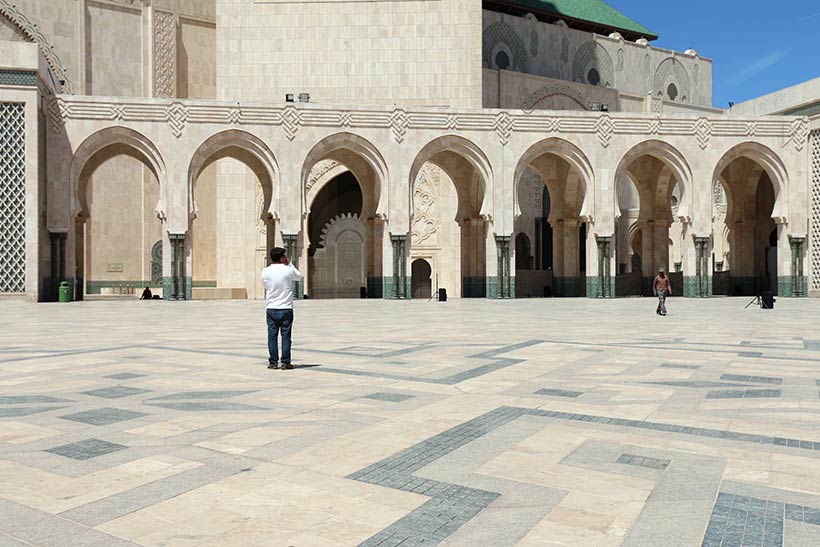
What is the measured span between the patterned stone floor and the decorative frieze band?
14.5 m

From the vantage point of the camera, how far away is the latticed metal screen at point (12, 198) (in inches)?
749

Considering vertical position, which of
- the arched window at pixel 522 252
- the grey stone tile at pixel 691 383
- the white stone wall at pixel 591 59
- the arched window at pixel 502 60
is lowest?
the grey stone tile at pixel 691 383

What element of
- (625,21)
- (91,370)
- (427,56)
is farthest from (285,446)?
(625,21)

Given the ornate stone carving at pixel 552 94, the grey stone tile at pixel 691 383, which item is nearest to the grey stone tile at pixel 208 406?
the grey stone tile at pixel 691 383

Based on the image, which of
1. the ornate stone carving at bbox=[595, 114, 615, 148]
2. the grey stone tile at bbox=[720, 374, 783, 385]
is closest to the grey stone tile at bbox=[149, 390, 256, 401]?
the grey stone tile at bbox=[720, 374, 783, 385]

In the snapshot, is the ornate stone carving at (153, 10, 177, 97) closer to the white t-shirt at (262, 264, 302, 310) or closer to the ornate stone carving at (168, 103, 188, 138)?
the ornate stone carving at (168, 103, 188, 138)

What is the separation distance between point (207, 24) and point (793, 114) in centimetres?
2284

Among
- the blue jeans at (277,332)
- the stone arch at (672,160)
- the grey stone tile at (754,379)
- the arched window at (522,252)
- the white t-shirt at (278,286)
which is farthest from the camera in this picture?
the arched window at (522,252)

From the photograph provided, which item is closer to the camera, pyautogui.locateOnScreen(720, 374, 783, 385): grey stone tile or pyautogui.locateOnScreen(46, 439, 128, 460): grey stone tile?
pyautogui.locateOnScreen(46, 439, 128, 460): grey stone tile

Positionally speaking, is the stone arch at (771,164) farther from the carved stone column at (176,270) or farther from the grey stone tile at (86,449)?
the grey stone tile at (86,449)

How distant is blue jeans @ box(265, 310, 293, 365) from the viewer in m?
6.32

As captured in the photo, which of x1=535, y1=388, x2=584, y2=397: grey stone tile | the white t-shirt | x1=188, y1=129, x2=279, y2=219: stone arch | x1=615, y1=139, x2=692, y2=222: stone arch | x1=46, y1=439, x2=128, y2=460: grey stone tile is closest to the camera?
x1=46, y1=439, x2=128, y2=460: grey stone tile

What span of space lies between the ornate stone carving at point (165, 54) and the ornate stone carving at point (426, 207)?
1071 centimetres

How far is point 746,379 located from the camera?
225 inches
